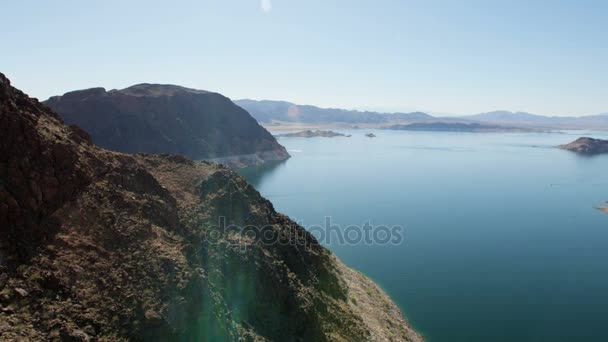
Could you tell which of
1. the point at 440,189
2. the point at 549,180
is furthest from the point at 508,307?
the point at 549,180

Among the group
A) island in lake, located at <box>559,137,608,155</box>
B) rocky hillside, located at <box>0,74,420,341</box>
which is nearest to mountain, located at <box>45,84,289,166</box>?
rocky hillside, located at <box>0,74,420,341</box>

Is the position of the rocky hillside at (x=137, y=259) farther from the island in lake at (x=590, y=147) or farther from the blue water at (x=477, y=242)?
the island in lake at (x=590, y=147)

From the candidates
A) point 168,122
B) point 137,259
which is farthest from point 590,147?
point 137,259

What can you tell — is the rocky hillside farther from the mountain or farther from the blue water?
the mountain

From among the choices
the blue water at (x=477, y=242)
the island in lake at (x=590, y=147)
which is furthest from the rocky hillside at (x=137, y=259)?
the island in lake at (x=590, y=147)

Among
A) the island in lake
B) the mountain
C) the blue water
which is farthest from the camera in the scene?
the island in lake

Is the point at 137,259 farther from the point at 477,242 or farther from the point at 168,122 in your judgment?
the point at 168,122
